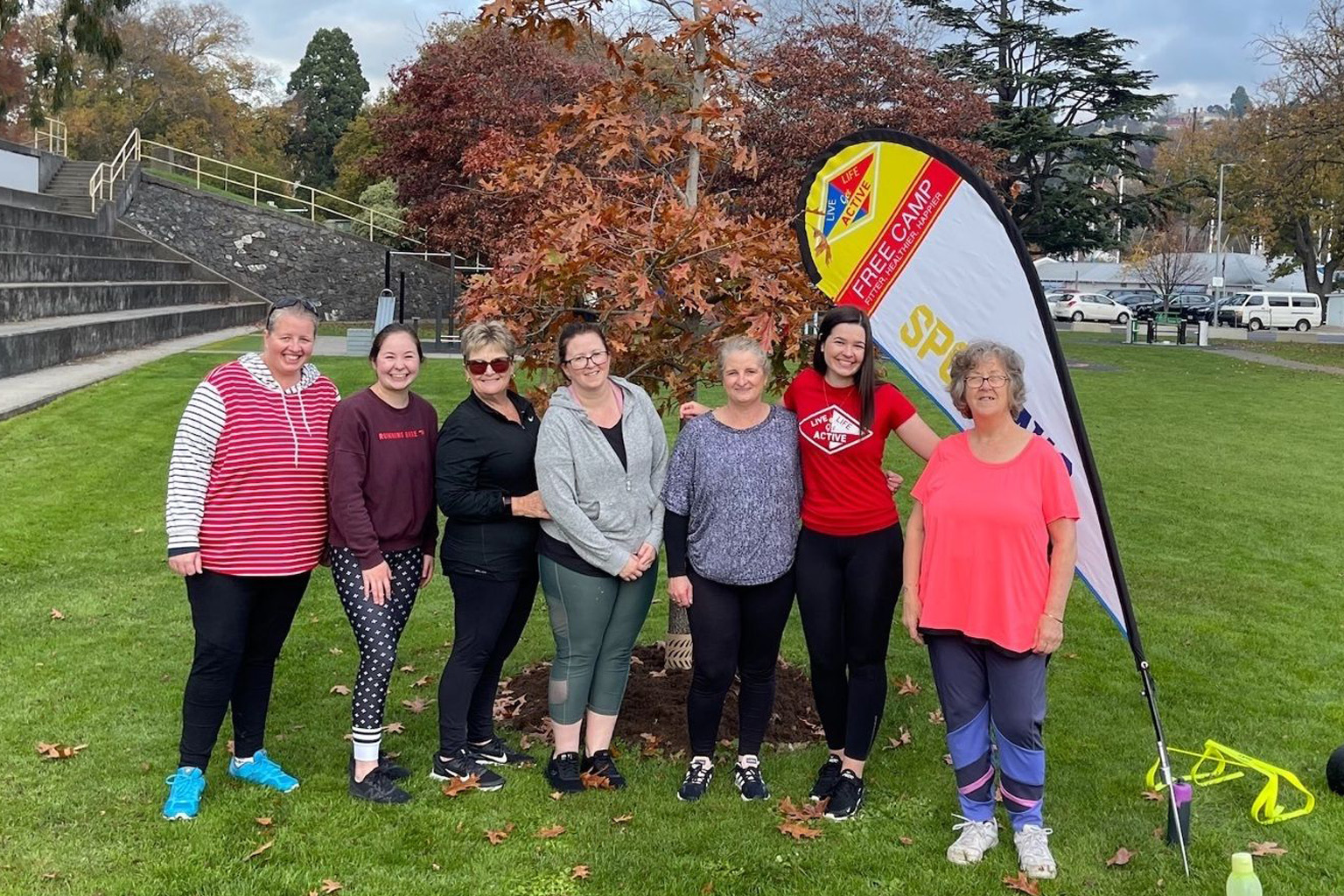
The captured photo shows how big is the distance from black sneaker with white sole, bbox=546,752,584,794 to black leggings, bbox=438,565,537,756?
0.35 m

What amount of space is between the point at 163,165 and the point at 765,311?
39163 mm

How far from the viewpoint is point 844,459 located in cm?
390

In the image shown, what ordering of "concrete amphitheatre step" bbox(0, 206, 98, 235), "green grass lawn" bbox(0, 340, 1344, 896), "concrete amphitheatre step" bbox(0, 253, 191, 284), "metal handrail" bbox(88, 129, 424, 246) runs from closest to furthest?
"green grass lawn" bbox(0, 340, 1344, 896), "concrete amphitheatre step" bbox(0, 253, 191, 284), "concrete amphitheatre step" bbox(0, 206, 98, 235), "metal handrail" bbox(88, 129, 424, 246)

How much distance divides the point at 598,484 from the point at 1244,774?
2.83 m

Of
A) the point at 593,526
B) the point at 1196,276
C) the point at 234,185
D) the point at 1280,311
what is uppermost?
the point at 234,185

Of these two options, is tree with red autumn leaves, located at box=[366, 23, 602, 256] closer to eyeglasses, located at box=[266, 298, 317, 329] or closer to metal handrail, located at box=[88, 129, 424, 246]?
metal handrail, located at box=[88, 129, 424, 246]

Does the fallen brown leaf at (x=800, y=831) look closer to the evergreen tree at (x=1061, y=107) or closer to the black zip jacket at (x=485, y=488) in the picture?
the black zip jacket at (x=485, y=488)

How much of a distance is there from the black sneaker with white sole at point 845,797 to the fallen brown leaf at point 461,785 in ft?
4.27

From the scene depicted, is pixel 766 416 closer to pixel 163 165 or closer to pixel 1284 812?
pixel 1284 812

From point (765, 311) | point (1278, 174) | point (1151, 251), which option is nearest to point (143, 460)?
point (765, 311)

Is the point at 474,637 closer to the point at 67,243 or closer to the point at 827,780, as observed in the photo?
the point at 827,780

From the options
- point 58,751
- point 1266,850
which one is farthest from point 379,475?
point 1266,850

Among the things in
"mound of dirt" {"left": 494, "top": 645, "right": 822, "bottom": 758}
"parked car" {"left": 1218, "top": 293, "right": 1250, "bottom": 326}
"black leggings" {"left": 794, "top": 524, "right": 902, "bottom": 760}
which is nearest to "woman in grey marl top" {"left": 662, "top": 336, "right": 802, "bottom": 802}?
"black leggings" {"left": 794, "top": 524, "right": 902, "bottom": 760}

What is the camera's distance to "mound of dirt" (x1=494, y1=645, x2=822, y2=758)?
4734 mm
